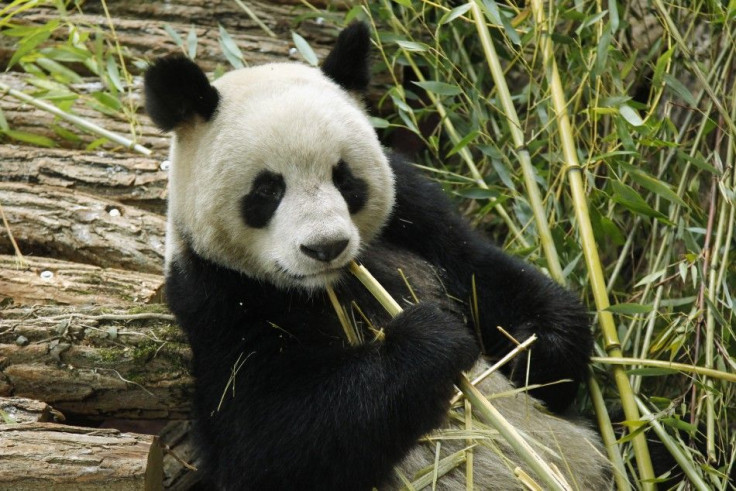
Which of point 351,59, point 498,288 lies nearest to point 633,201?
point 498,288

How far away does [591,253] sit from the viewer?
414 centimetres

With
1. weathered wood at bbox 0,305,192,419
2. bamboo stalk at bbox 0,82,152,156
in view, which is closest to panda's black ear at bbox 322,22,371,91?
weathered wood at bbox 0,305,192,419

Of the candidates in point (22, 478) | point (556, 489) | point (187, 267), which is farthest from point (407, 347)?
point (22, 478)

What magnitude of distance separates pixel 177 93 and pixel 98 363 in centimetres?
129

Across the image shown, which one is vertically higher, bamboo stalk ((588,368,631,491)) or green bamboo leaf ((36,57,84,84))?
green bamboo leaf ((36,57,84,84))

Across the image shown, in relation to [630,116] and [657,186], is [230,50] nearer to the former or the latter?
[630,116]

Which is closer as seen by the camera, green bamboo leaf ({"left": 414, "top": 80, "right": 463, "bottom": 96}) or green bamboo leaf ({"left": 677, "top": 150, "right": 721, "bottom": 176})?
green bamboo leaf ({"left": 677, "top": 150, "right": 721, "bottom": 176})

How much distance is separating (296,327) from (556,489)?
125 centimetres

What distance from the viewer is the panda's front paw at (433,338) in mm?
3320

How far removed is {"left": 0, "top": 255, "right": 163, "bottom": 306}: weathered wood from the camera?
173 inches

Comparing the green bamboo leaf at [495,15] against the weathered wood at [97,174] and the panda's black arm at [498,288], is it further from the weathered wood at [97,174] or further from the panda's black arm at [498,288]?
the weathered wood at [97,174]

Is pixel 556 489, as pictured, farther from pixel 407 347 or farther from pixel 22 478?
pixel 22 478

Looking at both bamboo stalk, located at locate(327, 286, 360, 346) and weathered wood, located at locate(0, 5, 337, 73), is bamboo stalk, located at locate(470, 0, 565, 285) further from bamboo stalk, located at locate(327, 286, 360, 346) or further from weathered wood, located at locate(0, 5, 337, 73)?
weathered wood, located at locate(0, 5, 337, 73)

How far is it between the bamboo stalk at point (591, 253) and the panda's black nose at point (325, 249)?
142cm
